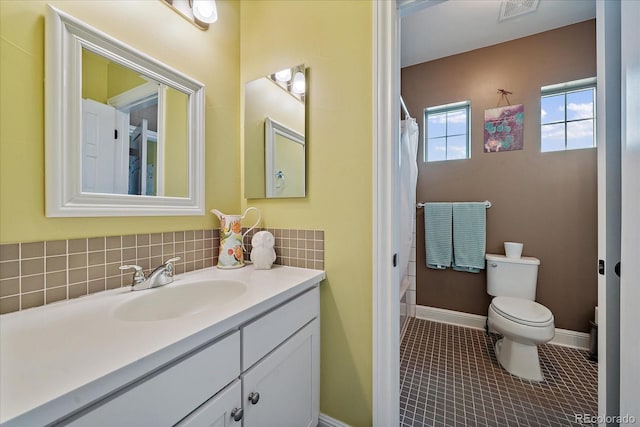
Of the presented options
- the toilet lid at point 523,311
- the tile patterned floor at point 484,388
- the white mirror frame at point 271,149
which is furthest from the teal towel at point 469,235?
the white mirror frame at point 271,149

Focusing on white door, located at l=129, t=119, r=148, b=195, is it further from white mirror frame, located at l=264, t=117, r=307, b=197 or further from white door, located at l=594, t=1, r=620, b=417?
white door, located at l=594, t=1, r=620, b=417

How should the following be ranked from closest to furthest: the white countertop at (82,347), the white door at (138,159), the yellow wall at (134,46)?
the white countertop at (82,347) → the yellow wall at (134,46) → the white door at (138,159)

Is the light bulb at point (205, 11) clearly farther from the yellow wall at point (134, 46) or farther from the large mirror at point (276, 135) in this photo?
the large mirror at point (276, 135)

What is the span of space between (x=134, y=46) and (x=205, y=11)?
417mm

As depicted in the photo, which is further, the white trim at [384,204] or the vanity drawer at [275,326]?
the white trim at [384,204]

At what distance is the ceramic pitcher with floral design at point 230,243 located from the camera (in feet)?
4.07

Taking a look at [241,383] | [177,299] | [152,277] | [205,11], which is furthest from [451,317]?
[205,11]

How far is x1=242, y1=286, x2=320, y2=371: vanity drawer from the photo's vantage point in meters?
0.76

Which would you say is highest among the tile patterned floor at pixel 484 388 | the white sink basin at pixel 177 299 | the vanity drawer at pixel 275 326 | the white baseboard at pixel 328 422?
the white sink basin at pixel 177 299

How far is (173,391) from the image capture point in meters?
0.56

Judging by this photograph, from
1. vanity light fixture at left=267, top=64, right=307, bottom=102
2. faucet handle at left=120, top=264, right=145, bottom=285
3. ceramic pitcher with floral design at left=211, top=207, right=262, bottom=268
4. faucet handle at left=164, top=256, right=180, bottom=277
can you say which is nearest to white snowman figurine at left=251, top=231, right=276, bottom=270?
ceramic pitcher with floral design at left=211, top=207, right=262, bottom=268

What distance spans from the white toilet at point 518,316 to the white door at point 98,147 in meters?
2.27

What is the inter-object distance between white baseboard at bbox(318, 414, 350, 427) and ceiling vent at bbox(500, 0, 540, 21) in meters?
2.77

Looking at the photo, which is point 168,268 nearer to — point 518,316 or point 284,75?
point 284,75
